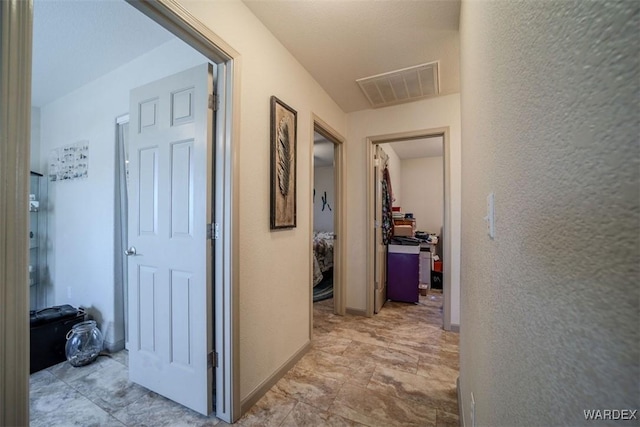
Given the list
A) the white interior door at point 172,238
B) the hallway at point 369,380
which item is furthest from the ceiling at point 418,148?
the white interior door at point 172,238

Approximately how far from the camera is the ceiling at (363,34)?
5.20 ft

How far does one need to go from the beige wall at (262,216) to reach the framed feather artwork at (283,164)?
0.05 metres

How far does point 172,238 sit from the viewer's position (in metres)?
1.59

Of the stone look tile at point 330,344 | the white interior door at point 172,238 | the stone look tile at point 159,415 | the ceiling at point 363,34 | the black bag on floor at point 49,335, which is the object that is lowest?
the stone look tile at point 330,344

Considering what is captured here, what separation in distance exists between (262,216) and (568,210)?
61.7 inches

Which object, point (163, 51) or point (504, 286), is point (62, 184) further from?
point (504, 286)

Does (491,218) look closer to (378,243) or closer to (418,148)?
(378,243)

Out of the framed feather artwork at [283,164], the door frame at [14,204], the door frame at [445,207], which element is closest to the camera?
the door frame at [14,204]

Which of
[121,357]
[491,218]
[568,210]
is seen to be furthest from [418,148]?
[121,357]

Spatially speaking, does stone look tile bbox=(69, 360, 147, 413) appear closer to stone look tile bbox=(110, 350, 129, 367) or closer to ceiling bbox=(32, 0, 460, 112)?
stone look tile bbox=(110, 350, 129, 367)

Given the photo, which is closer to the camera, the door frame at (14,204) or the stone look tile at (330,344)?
the door frame at (14,204)

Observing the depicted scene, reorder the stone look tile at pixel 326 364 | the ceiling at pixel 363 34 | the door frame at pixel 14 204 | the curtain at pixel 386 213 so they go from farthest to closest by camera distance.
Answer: the curtain at pixel 386 213
the stone look tile at pixel 326 364
the ceiling at pixel 363 34
the door frame at pixel 14 204

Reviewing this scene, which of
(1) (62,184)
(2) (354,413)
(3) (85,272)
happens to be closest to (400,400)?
(2) (354,413)

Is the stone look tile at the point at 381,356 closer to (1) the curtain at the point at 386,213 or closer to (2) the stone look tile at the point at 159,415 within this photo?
(2) the stone look tile at the point at 159,415
